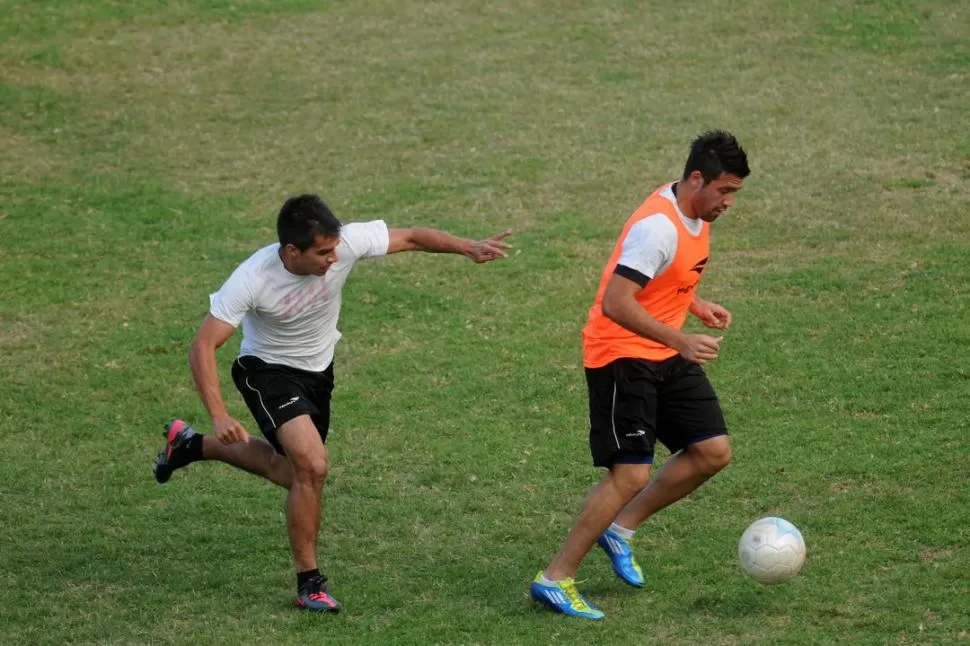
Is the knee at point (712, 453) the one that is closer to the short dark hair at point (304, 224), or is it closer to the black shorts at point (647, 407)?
the black shorts at point (647, 407)

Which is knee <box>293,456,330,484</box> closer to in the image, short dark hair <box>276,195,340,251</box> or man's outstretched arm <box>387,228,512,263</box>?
short dark hair <box>276,195,340,251</box>

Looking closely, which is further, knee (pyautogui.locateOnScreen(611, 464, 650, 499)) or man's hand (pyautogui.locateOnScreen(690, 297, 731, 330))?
man's hand (pyautogui.locateOnScreen(690, 297, 731, 330))

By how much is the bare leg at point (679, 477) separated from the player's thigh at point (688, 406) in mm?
53

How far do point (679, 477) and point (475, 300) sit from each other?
522cm

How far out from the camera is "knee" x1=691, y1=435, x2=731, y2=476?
7281mm

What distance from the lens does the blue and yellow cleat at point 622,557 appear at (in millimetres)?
7445

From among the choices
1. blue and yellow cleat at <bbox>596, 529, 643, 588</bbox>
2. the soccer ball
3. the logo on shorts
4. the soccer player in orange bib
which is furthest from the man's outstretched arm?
the soccer ball

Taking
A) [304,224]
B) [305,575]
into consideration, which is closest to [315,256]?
[304,224]

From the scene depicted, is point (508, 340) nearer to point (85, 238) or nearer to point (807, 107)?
point (85, 238)

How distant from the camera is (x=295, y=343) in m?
7.58

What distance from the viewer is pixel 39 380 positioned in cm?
1093

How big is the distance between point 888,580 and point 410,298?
5.99 m

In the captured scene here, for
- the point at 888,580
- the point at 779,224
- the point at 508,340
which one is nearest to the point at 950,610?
the point at 888,580

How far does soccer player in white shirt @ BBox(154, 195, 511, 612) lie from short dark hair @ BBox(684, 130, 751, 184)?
117cm
